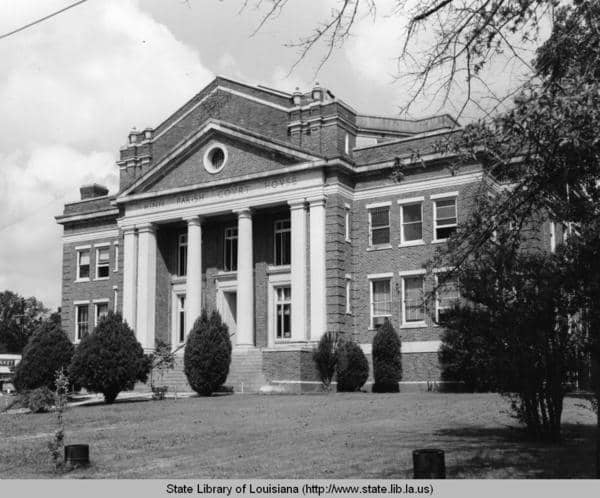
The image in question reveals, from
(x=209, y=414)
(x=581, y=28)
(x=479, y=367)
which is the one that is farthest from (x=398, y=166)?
(x=209, y=414)

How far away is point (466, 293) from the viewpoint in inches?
552

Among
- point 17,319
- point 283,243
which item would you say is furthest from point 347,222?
point 17,319

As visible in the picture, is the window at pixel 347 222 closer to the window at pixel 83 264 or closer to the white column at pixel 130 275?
the white column at pixel 130 275

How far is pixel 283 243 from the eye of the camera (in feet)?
124

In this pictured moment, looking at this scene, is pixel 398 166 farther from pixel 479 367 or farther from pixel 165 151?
pixel 165 151

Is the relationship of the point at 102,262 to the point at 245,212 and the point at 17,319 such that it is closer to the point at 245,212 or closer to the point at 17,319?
the point at 245,212

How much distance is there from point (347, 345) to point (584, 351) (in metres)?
21.1

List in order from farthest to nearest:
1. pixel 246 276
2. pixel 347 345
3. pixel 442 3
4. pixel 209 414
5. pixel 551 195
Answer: pixel 246 276
pixel 347 345
pixel 209 414
pixel 551 195
pixel 442 3

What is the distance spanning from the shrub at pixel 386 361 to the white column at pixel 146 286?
11.8m

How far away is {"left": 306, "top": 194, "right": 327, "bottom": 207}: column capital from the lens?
1358 inches

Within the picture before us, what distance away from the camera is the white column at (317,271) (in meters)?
34.2

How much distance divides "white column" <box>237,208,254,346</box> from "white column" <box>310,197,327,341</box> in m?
3.23

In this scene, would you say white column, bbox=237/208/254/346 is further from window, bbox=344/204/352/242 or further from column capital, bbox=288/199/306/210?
window, bbox=344/204/352/242

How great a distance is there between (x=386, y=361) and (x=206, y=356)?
7861 mm
